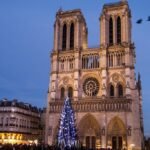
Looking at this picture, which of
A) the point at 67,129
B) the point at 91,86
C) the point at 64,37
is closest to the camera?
the point at 67,129

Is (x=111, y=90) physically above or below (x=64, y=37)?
below

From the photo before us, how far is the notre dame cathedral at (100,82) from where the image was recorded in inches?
2373

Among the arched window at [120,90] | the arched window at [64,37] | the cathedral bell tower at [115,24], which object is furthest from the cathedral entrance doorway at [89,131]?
the arched window at [64,37]

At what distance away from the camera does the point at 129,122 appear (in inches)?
2306

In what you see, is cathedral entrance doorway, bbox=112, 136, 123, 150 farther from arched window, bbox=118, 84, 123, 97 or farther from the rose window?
the rose window

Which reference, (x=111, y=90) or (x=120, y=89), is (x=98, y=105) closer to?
(x=111, y=90)

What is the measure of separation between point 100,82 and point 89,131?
33.1ft

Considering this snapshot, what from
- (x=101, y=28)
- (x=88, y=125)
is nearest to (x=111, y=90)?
(x=88, y=125)

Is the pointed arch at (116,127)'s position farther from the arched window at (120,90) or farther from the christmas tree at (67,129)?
the christmas tree at (67,129)

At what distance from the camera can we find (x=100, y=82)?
212ft

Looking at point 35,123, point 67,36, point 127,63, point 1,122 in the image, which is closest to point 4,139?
point 1,122

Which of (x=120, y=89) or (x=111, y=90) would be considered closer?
(x=120, y=89)

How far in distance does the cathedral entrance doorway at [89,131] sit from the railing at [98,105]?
1.78m

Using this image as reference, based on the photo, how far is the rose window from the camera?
65250mm
